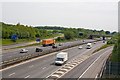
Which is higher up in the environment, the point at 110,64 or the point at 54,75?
the point at 110,64

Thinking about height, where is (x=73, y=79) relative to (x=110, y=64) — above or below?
below

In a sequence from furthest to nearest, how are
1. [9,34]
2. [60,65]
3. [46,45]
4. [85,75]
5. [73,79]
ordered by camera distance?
[9,34], [46,45], [60,65], [85,75], [73,79]

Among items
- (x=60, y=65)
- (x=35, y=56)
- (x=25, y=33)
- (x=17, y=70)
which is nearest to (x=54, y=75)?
(x=17, y=70)

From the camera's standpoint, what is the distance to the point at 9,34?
12694 cm

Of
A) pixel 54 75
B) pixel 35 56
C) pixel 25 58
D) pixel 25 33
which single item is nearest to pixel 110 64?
pixel 54 75

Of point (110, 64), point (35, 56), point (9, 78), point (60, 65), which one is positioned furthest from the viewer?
point (35, 56)

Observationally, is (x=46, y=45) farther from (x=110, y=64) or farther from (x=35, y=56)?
(x=110, y=64)

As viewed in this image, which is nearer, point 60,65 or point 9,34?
point 60,65

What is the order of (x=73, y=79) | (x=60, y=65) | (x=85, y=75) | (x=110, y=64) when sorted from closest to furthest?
(x=110, y=64) < (x=73, y=79) < (x=85, y=75) < (x=60, y=65)

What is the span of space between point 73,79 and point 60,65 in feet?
48.4

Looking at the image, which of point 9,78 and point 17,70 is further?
point 17,70

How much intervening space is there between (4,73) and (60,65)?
15453 mm

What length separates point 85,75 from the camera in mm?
44562

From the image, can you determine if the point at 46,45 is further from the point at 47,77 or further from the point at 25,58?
the point at 47,77
